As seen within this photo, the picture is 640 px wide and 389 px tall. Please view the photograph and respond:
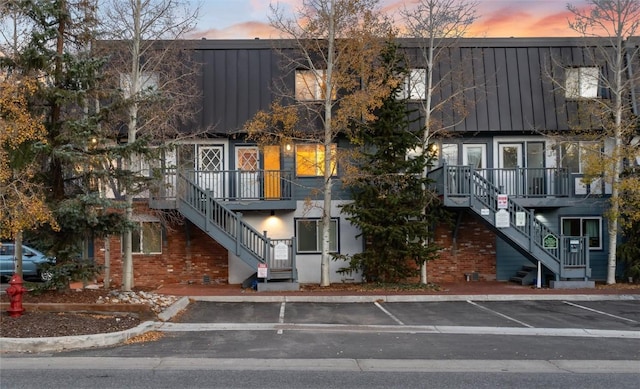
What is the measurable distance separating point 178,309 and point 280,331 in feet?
11.1

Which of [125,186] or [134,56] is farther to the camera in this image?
[134,56]

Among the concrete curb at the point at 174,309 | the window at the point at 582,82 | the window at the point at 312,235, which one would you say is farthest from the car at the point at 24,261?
the window at the point at 582,82

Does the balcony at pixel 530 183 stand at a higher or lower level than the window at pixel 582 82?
lower

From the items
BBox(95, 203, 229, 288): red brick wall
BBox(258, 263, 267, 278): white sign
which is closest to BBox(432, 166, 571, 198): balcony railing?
BBox(258, 263, 267, 278): white sign

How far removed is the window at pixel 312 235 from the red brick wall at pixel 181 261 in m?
2.70

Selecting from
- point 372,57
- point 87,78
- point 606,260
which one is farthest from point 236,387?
point 606,260

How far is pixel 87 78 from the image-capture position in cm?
1186

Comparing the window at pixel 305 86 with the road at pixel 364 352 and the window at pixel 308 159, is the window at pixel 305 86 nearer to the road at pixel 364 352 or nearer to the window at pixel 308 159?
the window at pixel 308 159

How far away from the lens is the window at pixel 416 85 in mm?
18922

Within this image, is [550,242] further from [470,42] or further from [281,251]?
[281,251]

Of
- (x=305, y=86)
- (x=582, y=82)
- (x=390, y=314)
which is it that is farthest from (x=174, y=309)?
(x=582, y=82)

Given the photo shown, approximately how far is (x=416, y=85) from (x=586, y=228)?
320 inches

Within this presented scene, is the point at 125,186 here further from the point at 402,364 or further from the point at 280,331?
the point at 402,364

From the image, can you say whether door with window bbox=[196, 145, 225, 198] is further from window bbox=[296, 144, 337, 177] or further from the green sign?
the green sign
